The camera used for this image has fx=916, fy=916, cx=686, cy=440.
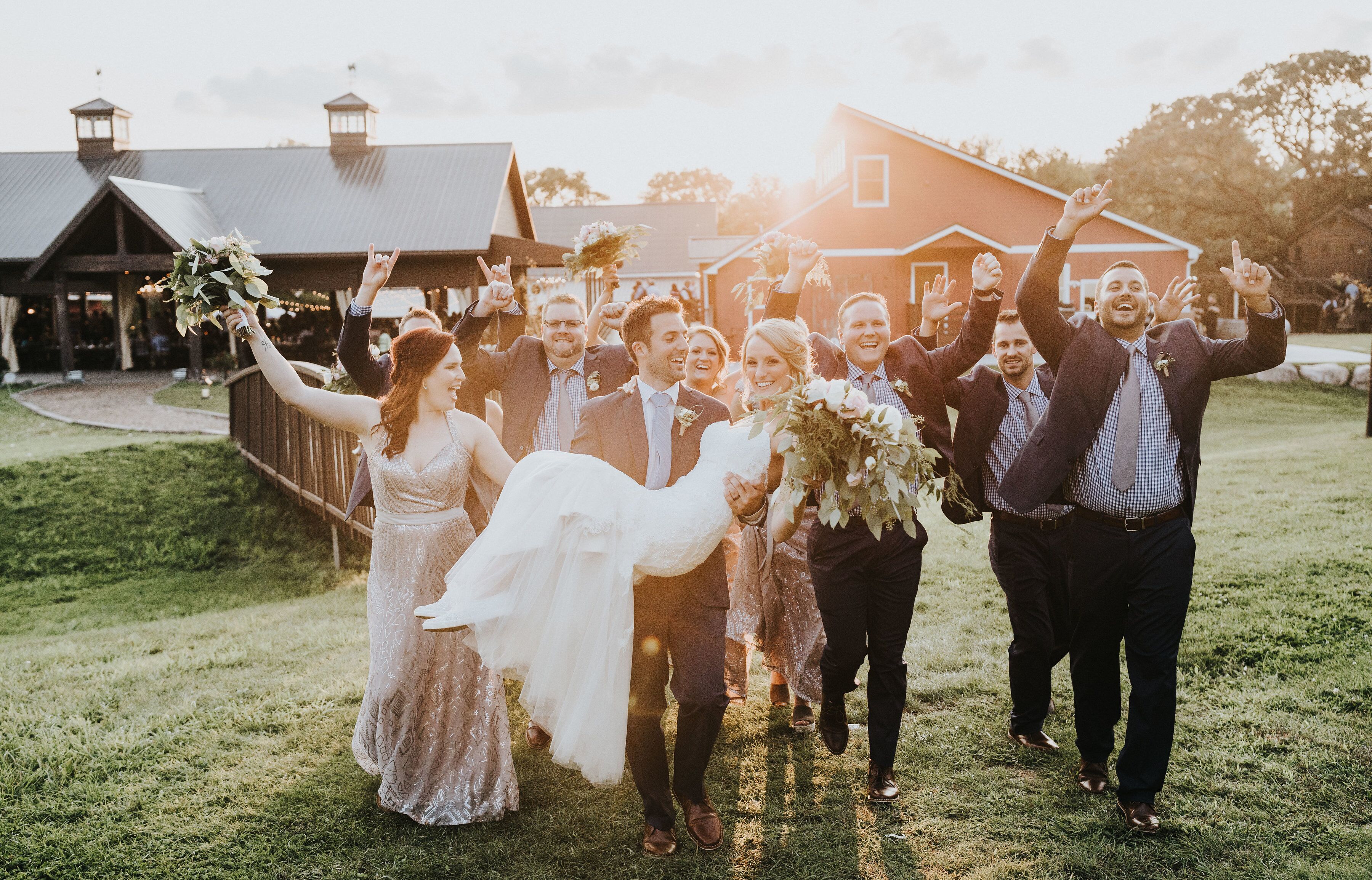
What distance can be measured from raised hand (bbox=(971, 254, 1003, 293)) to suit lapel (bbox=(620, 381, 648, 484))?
1823 millimetres

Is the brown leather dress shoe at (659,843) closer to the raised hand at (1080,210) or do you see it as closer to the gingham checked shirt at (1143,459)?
the gingham checked shirt at (1143,459)

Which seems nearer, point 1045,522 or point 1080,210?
point 1080,210

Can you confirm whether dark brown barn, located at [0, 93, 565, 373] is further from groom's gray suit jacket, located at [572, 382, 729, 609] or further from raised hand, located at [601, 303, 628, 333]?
groom's gray suit jacket, located at [572, 382, 729, 609]

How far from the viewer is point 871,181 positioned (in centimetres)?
2581

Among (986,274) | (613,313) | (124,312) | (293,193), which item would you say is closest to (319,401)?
(613,313)

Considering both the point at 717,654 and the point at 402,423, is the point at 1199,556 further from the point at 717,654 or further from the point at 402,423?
the point at 402,423

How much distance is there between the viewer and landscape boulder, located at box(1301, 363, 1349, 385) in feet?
66.4

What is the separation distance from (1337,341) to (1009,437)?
1300 inches

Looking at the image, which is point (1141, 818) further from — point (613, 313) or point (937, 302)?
point (613, 313)

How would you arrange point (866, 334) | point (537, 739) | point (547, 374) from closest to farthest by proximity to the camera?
point (866, 334) → point (537, 739) → point (547, 374)

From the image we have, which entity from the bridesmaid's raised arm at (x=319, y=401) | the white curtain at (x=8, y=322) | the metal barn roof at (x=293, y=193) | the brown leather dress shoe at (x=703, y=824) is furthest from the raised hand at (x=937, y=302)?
the white curtain at (x=8, y=322)

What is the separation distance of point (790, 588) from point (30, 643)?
22.7 feet

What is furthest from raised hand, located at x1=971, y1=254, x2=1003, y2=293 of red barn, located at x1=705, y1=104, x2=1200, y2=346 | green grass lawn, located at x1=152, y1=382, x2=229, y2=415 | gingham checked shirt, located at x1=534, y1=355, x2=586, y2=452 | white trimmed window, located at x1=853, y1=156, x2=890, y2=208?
white trimmed window, located at x1=853, y1=156, x2=890, y2=208

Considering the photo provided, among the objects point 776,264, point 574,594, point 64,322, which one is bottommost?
point 574,594
